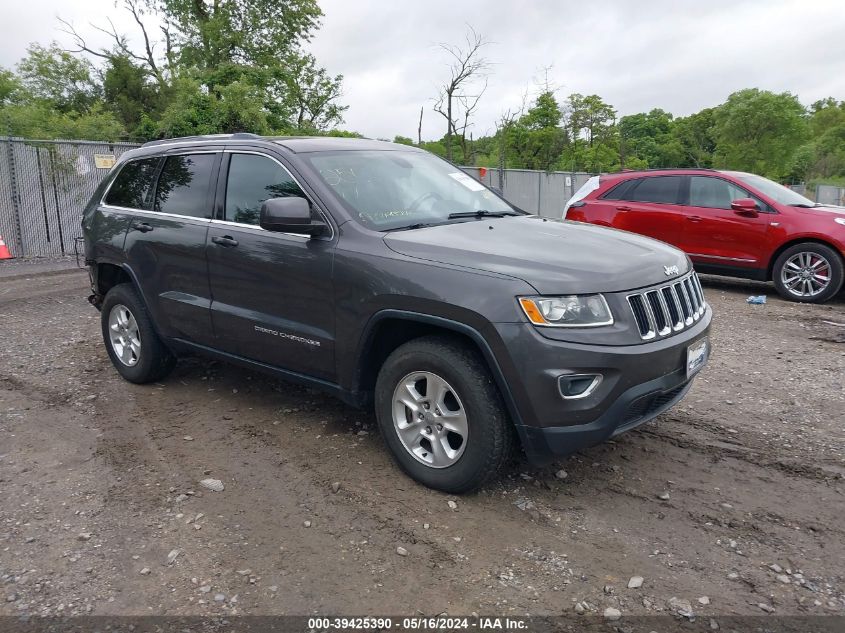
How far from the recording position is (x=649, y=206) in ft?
31.5

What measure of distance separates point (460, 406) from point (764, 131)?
4917 centimetres

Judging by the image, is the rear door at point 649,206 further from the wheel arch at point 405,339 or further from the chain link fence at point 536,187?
the chain link fence at point 536,187

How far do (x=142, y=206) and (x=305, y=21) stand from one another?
30558mm

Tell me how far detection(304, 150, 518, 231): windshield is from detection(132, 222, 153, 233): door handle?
5.06 ft

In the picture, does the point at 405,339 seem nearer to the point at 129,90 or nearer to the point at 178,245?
the point at 178,245

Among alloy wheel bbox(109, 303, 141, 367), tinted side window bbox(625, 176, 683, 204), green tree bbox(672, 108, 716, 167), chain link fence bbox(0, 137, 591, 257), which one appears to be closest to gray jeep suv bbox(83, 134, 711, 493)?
alloy wheel bbox(109, 303, 141, 367)

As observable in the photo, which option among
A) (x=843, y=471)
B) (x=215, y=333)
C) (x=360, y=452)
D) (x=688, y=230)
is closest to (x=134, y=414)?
(x=215, y=333)

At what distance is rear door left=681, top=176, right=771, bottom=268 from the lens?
28.5 feet

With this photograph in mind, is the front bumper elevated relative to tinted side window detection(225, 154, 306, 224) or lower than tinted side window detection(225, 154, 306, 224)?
lower

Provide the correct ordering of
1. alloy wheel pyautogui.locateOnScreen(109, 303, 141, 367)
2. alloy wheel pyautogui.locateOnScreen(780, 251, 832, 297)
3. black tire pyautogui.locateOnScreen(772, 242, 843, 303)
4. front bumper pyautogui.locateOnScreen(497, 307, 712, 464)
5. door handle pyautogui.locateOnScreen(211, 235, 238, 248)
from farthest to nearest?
alloy wheel pyautogui.locateOnScreen(780, 251, 832, 297) → black tire pyautogui.locateOnScreen(772, 242, 843, 303) → alloy wheel pyautogui.locateOnScreen(109, 303, 141, 367) → door handle pyautogui.locateOnScreen(211, 235, 238, 248) → front bumper pyautogui.locateOnScreen(497, 307, 712, 464)

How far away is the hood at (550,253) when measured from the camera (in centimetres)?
310

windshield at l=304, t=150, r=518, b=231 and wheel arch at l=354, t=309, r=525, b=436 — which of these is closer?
wheel arch at l=354, t=309, r=525, b=436

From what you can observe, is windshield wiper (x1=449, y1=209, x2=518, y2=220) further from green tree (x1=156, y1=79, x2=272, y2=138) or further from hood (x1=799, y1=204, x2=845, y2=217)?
green tree (x1=156, y1=79, x2=272, y2=138)

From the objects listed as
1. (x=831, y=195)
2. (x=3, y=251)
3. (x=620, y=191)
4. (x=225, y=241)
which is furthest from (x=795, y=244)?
(x=831, y=195)
